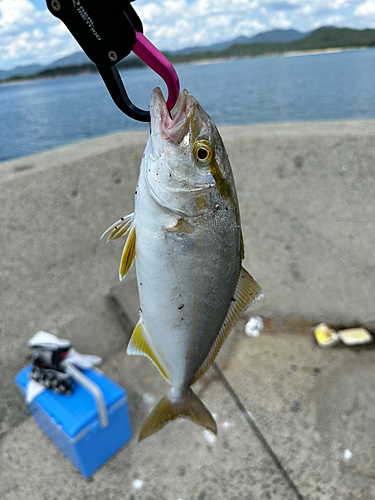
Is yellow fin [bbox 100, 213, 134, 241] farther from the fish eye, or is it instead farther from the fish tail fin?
the fish tail fin

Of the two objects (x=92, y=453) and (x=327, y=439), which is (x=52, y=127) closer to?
(x=92, y=453)

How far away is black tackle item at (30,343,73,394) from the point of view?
2.26 meters

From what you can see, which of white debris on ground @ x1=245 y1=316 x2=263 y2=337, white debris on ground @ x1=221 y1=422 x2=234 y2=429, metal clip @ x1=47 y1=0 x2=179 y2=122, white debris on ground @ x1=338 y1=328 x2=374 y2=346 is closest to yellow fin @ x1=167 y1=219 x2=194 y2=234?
metal clip @ x1=47 y1=0 x2=179 y2=122

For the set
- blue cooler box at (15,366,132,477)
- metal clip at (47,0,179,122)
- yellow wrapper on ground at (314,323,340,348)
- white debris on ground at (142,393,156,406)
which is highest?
metal clip at (47,0,179,122)

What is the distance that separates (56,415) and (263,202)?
2359 mm

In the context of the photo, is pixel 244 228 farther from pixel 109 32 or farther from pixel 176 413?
pixel 109 32

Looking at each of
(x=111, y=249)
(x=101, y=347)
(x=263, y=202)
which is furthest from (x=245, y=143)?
(x=101, y=347)

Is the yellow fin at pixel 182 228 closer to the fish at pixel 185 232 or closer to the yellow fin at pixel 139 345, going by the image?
the fish at pixel 185 232

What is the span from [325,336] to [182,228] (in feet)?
8.52

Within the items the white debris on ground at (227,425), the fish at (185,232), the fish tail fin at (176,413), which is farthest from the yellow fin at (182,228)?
the white debris on ground at (227,425)

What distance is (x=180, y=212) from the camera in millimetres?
1093

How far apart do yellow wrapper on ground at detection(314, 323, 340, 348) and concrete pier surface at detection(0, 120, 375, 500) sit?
3.9 inches

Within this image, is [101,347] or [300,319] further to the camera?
[300,319]

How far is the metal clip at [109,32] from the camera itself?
854 mm
